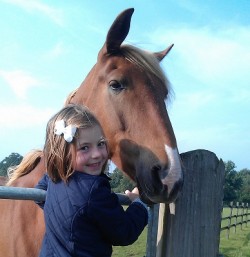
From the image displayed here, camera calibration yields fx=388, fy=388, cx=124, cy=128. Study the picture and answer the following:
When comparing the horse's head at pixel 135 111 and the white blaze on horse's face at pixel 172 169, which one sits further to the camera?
the horse's head at pixel 135 111

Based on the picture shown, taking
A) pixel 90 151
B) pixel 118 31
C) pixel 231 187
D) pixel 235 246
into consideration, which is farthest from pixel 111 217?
pixel 231 187

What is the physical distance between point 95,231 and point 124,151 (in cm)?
95

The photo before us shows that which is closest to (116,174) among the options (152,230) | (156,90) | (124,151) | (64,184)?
(124,151)

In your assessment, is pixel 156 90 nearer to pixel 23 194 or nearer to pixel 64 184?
pixel 64 184

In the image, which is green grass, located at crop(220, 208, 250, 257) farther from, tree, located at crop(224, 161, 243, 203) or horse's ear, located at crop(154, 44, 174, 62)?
tree, located at crop(224, 161, 243, 203)

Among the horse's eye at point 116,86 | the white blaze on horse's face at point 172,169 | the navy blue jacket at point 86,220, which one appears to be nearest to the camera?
the navy blue jacket at point 86,220

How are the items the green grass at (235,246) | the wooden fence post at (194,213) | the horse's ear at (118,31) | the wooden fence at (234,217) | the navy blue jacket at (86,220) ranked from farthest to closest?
1. the wooden fence at (234,217)
2. the green grass at (235,246)
3. the horse's ear at (118,31)
4. the wooden fence post at (194,213)
5. the navy blue jacket at (86,220)

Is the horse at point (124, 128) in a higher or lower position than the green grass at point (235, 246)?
higher

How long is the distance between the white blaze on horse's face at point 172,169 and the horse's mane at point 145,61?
2.64 feet

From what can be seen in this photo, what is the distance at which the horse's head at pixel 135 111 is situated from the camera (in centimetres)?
237

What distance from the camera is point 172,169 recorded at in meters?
2.27

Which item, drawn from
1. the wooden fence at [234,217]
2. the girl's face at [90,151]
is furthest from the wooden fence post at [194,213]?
the wooden fence at [234,217]

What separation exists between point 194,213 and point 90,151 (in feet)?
2.18

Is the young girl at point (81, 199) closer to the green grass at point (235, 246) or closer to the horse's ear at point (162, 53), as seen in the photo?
the horse's ear at point (162, 53)
